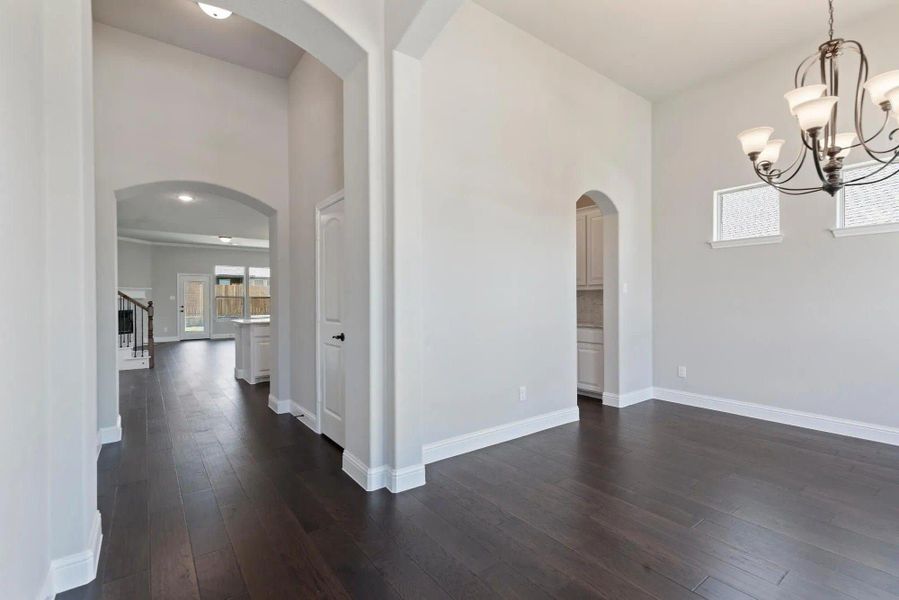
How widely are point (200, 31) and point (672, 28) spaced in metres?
4.22

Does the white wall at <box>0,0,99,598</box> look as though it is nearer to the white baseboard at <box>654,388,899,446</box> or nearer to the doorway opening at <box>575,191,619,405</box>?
the doorway opening at <box>575,191,619,405</box>

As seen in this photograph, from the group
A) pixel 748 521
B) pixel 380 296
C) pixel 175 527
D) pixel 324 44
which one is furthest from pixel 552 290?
pixel 175 527

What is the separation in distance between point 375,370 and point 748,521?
2288mm

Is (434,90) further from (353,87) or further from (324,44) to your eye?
(324,44)

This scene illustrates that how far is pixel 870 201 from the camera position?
A: 3500mm

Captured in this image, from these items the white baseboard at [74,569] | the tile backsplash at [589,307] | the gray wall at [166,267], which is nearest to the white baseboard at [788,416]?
the tile backsplash at [589,307]

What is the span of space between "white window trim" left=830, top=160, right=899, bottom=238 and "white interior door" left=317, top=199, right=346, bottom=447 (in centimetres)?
436

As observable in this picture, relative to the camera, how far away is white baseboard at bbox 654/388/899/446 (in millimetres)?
3453

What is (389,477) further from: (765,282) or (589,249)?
(765,282)

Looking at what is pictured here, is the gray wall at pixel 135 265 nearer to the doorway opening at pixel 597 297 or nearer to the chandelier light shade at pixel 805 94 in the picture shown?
the doorway opening at pixel 597 297

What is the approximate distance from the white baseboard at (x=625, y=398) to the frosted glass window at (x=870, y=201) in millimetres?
2450

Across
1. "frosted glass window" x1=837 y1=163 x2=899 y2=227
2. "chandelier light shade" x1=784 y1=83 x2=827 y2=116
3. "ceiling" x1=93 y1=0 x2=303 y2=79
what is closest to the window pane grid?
"ceiling" x1=93 y1=0 x2=303 y2=79

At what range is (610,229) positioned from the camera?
4660mm

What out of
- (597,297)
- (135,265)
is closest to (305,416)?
(597,297)
